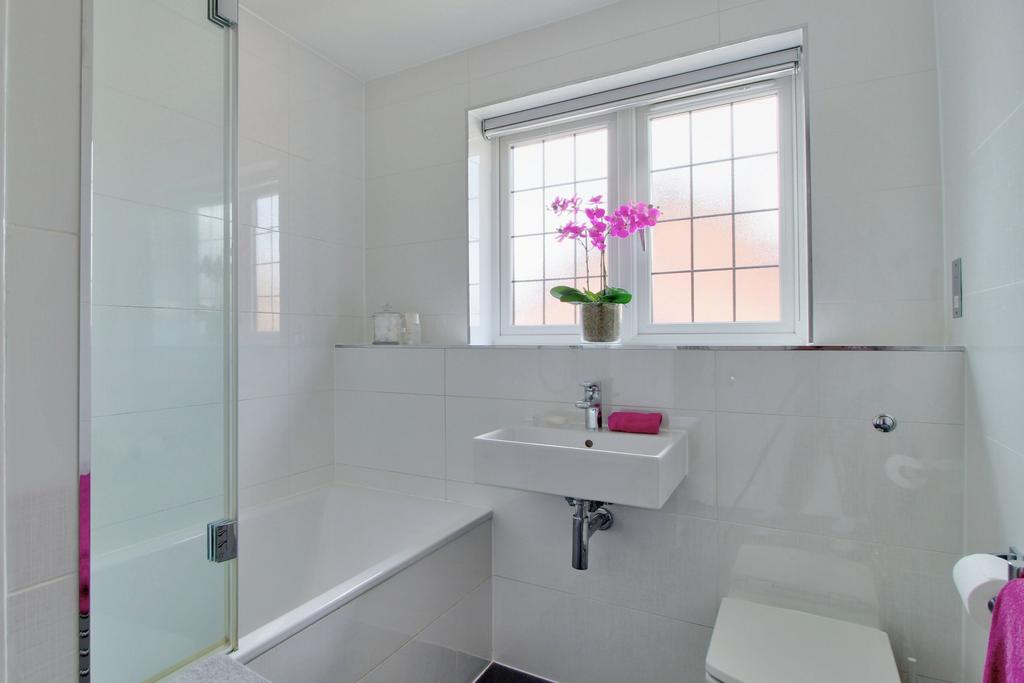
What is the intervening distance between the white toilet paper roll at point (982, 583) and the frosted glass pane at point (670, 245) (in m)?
1.29

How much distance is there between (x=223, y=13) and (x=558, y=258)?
153 cm

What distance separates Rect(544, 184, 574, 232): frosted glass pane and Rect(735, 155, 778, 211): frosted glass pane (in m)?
0.66

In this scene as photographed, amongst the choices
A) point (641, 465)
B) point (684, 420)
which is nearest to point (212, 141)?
point (641, 465)

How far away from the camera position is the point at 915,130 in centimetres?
150

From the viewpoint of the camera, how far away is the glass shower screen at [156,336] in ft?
2.32

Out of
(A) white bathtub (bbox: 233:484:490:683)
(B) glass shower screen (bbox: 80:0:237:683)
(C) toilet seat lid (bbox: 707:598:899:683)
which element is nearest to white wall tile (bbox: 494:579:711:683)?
(A) white bathtub (bbox: 233:484:490:683)

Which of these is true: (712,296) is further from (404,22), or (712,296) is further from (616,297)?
(404,22)

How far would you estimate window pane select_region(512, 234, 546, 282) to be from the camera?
90.4 inches

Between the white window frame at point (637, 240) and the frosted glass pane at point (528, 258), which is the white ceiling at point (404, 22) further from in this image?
the frosted glass pane at point (528, 258)

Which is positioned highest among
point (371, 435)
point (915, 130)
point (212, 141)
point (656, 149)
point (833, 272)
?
point (656, 149)

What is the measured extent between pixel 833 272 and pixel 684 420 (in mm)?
639

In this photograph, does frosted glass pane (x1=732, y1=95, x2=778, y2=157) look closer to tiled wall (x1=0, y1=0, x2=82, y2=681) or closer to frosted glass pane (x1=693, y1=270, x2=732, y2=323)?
frosted glass pane (x1=693, y1=270, x2=732, y2=323)

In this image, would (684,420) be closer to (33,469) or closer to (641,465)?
(641,465)

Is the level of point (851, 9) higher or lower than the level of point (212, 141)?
higher
